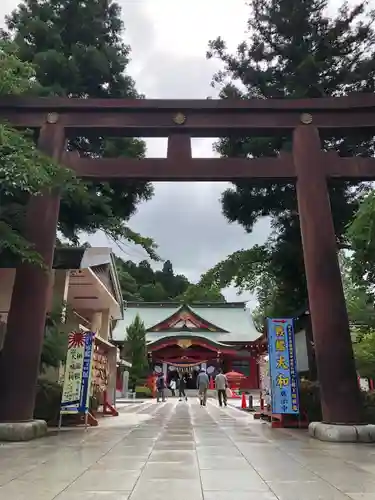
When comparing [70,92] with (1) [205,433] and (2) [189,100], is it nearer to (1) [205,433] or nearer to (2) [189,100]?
(2) [189,100]

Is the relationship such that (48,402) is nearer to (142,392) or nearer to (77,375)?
(77,375)

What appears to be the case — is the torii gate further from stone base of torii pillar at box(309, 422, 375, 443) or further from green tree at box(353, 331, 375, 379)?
green tree at box(353, 331, 375, 379)

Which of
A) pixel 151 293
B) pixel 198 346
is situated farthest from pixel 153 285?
pixel 198 346

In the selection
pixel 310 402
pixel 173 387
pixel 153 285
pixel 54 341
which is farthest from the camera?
pixel 153 285

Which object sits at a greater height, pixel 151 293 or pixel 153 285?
pixel 153 285

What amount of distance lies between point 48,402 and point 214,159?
629 cm

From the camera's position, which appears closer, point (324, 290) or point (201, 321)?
point (324, 290)

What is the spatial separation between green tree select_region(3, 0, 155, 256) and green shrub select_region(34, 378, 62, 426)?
396 centimetres

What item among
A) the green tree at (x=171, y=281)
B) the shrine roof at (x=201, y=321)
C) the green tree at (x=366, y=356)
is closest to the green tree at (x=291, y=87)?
the green tree at (x=366, y=356)

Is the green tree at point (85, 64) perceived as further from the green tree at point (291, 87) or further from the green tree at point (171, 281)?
the green tree at point (171, 281)

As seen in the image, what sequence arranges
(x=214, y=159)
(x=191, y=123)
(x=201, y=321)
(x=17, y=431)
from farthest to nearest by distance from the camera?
(x=201, y=321)
(x=191, y=123)
(x=214, y=159)
(x=17, y=431)

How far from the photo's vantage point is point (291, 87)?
12328mm

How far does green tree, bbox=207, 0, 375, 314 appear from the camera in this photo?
1216 cm

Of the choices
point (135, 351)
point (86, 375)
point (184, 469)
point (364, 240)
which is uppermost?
point (135, 351)
